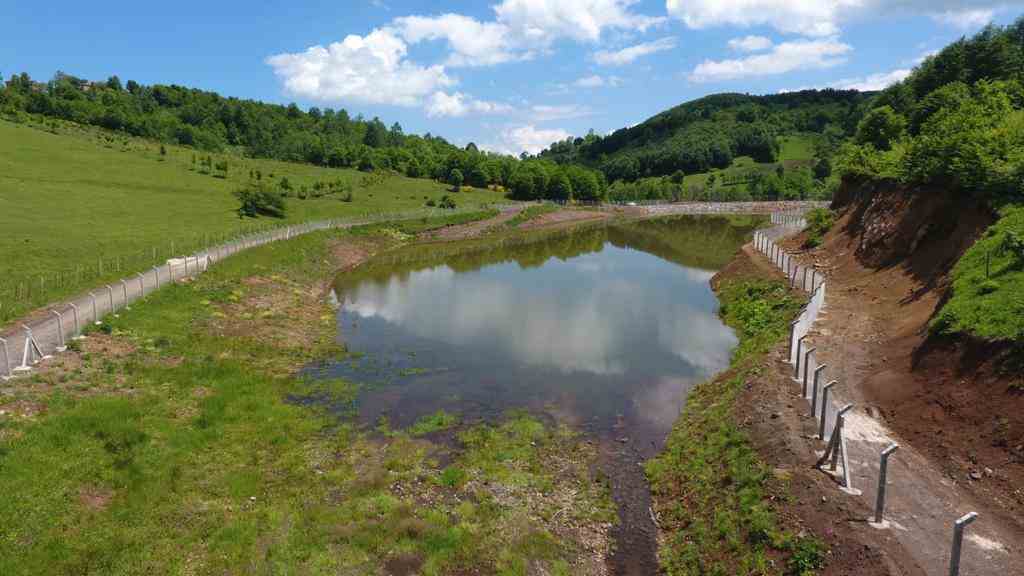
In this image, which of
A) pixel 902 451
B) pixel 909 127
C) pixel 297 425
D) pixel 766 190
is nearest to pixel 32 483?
pixel 297 425

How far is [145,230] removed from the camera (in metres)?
57.2

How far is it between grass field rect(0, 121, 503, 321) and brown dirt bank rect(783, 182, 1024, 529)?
1408 inches

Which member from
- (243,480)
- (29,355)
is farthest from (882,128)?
(29,355)

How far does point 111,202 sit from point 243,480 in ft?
216

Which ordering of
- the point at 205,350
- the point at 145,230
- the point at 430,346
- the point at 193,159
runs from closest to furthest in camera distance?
the point at 205,350, the point at 430,346, the point at 145,230, the point at 193,159

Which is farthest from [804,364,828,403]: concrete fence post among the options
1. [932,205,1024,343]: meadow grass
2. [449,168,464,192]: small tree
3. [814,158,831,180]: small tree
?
[814,158,831,180]: small tree

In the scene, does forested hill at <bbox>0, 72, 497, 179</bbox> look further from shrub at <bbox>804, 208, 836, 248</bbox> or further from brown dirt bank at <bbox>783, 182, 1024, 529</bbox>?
brown dirt bank at <bbox>783, 182, 1024, 529</bbox>

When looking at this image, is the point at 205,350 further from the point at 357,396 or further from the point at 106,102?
the point at 106,102

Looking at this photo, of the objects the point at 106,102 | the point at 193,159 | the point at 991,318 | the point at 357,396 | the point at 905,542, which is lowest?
the point at 357,396

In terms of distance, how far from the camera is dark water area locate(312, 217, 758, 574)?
22.6 metres

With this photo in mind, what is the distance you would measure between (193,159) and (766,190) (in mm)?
130601

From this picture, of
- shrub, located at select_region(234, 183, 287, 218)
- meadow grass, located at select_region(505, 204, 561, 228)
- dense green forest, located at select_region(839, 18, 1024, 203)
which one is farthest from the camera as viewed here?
meadow grass, located at select_region(505, 204, 561, 228)

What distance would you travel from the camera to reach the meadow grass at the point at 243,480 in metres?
13.8

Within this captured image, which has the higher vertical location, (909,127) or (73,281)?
(909,127)
